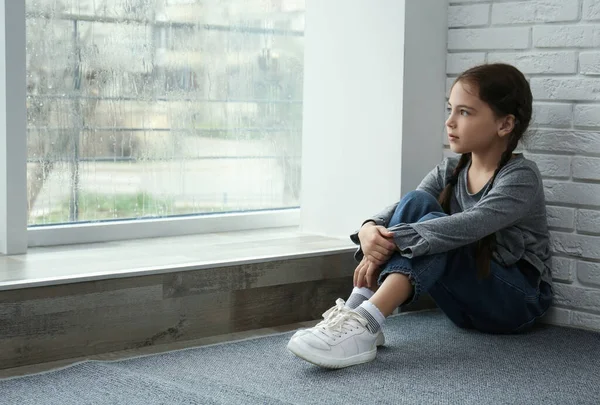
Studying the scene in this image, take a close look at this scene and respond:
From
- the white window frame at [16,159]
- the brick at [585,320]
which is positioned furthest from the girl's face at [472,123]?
the white window frame at [16,159]

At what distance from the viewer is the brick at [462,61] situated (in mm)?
2768

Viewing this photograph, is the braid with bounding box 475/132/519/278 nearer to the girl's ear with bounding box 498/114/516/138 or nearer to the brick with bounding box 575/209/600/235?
the girl's ear with bounding box 498/114/516/138

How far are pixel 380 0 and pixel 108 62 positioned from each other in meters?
0.85

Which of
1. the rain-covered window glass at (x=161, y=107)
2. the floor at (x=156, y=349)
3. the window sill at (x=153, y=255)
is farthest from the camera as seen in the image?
the rain-covered window glass at (x=161, y=107)

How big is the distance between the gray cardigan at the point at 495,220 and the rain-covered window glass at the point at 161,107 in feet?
2.51

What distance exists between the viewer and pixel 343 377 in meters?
2.04

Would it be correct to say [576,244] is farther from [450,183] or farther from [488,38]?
[488,38]

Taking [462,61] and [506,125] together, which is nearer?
[506,125]

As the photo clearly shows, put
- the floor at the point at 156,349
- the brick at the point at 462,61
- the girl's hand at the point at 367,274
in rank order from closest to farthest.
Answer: the floor at the point at 156,349 < the girl's hand at the point at 367,274 < the brick at the point at 462,61

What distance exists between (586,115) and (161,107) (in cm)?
130

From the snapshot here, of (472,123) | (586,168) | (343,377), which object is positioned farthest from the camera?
(586,168)

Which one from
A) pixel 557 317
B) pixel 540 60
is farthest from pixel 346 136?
pixel 557 317

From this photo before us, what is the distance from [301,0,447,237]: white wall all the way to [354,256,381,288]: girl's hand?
20.5 inches

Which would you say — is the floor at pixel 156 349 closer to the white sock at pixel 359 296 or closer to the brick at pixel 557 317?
the white sock at pixel 359 296
